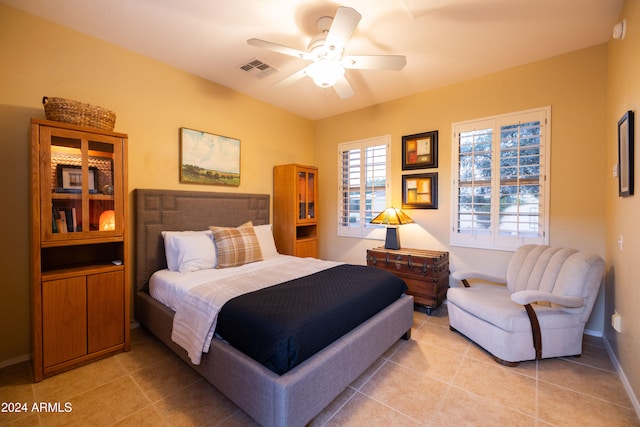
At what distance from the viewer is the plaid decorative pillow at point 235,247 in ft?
9.18

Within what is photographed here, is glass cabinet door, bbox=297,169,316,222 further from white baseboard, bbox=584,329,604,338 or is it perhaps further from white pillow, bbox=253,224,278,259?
white baseboard, bbox=584,329,604,338

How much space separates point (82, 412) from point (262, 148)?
10.8ft

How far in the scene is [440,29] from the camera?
2365 mm

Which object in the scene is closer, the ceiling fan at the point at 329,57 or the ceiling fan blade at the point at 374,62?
the ceiling fan at the point at 329,57

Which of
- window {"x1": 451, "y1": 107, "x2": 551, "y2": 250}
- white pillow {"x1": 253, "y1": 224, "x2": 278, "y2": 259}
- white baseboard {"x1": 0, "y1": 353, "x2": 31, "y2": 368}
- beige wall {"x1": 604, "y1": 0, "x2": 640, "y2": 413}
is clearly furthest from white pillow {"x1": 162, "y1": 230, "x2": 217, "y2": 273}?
beige wall {"x1": 604, "y1": 0, "x2": 640, "y2": 413}

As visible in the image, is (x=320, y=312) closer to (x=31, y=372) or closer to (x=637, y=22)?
(x=31, y=372)

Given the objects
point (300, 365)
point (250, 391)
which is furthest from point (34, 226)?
point (300, 365)

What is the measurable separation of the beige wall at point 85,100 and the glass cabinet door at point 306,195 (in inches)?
30.3

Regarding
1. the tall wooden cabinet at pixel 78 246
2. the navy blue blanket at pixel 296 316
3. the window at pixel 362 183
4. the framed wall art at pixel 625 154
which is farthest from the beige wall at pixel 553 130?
the tall wooden cabinet at pixel 78 246

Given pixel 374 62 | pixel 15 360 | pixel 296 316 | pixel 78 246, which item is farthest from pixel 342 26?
pixel 15 360

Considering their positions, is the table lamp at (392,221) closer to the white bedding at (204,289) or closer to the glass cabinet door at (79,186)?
the white bedding at (204,289)

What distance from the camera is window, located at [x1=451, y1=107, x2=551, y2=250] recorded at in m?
2.88

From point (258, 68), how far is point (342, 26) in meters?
1.54

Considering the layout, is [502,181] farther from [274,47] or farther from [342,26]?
[274,47]
